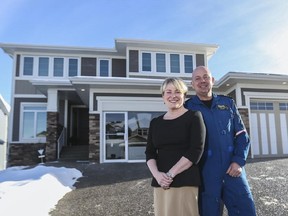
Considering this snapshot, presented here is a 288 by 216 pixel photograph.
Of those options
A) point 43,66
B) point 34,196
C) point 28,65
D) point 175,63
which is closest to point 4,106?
point 28,65

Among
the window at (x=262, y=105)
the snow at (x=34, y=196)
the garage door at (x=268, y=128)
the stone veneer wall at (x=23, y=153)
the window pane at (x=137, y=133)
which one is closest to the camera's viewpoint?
the snow at (x=34, y=196)

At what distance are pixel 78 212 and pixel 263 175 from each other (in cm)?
438


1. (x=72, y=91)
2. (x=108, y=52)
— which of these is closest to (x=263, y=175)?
(x=72, y=91)

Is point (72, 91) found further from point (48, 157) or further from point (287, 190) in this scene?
point (287, 190)

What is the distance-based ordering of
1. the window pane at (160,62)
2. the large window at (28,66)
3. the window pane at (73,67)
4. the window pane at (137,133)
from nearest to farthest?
1. the window pane at (137,133)
2. the window pane at (160,62)
3. the large window at (28,66)
4. the window pane at (73,67)

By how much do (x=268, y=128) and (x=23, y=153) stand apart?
10.8 m

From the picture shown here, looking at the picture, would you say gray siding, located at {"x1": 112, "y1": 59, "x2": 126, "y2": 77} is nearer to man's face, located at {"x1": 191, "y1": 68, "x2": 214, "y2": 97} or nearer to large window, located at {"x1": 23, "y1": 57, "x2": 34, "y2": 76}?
large window, located at {"x1": 23, "y1": 57, "x2": 34, "y2": 76}

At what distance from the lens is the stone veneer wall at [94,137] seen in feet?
33.6

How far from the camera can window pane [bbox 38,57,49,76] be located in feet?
46.5

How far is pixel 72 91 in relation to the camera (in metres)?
12.1

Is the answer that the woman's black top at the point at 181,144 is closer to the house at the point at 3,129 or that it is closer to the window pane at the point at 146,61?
the house at the point at 3,129

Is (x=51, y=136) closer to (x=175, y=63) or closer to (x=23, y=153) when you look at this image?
(x=23, y=153)

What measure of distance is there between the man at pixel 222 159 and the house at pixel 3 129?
38.0 feet

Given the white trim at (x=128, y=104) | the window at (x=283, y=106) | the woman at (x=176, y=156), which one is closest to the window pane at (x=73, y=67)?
the white trim at (x=128, y=104)
